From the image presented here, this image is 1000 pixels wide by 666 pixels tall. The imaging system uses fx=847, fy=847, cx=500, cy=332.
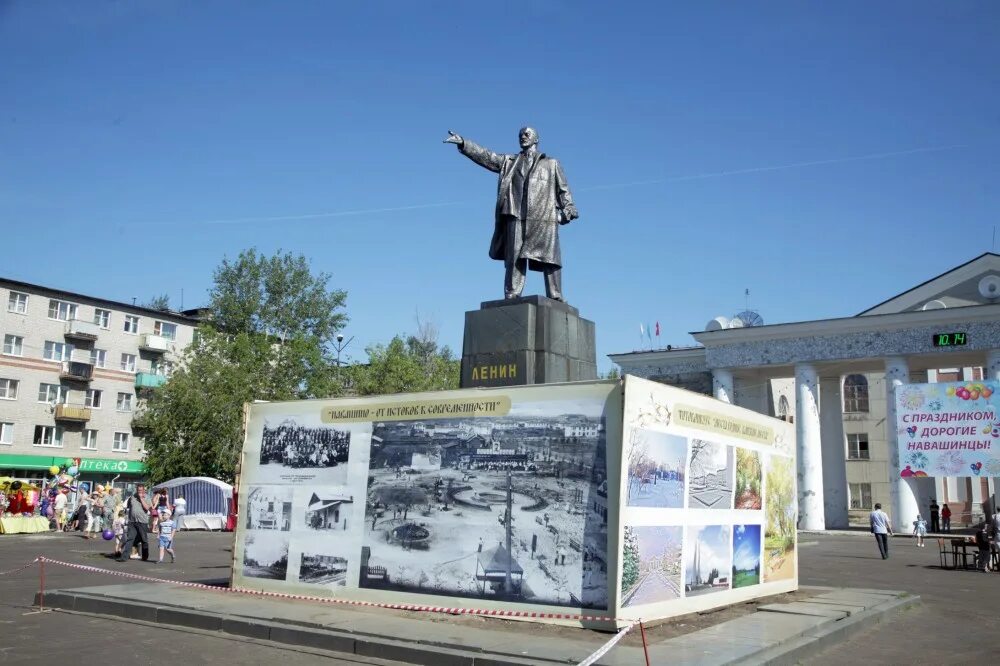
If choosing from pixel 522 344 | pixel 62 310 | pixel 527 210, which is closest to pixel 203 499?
pixel 62 310

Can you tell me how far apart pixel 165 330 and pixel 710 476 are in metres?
55.4

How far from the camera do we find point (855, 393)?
53094 millimetres

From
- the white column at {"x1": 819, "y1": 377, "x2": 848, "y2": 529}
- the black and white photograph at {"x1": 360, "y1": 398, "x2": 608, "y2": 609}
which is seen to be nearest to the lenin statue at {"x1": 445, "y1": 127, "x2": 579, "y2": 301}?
the black and white photograph at {"x1": 360, "y1": 398, "x2": 608, "y2": 609}

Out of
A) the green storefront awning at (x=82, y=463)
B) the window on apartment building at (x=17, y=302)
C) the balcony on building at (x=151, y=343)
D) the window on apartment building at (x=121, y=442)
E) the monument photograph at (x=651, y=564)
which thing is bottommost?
the monument photograph at (x=651, y=564)

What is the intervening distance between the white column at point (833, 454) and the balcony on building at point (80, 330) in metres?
43.7

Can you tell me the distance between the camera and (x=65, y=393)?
52.9 meters

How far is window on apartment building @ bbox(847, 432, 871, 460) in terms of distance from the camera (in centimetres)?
5216

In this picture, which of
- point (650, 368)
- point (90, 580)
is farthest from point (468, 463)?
point (650, 368)

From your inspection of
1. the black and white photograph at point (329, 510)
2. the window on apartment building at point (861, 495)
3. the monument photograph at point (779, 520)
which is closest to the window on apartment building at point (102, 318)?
the window on apartment building at point (861, 495)

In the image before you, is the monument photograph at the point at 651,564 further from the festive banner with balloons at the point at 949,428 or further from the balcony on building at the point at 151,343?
the balcony on building at the point at 151,343

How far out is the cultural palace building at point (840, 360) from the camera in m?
35.7

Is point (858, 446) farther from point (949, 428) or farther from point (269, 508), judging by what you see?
point (269, 508)

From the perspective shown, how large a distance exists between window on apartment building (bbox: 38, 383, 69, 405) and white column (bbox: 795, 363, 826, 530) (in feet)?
141

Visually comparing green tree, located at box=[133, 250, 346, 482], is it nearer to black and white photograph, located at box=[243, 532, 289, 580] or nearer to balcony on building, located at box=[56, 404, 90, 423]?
balcony on building, located at box=[56, 404, 90, 423]
